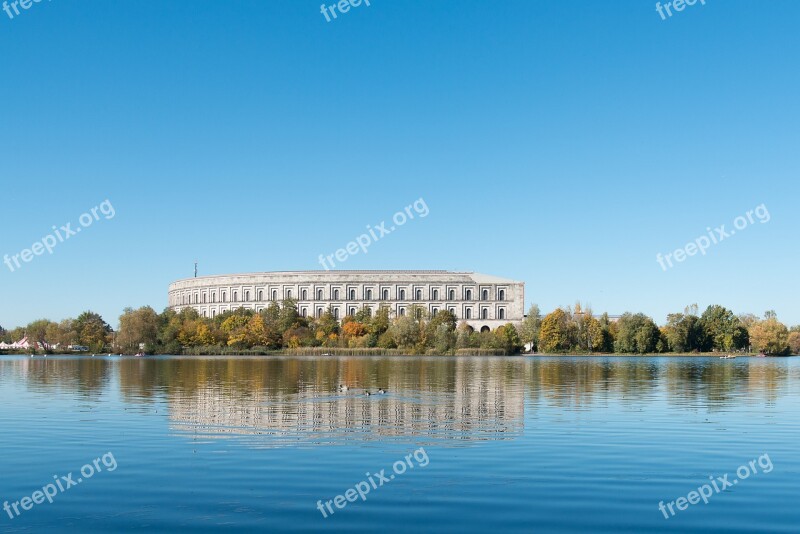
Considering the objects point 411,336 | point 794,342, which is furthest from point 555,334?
point 794,342

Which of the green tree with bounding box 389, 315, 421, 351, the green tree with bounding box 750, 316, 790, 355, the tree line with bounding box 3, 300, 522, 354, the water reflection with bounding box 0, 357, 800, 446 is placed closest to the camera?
the water reflection with bounding box 0, 357, 800, 446

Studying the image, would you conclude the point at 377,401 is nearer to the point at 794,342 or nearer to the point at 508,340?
the point at 508,340

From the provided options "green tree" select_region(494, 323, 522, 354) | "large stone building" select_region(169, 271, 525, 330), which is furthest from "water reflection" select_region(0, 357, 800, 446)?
"large stone building" select_region(169, 271, 525, 330)

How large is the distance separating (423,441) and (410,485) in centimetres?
505

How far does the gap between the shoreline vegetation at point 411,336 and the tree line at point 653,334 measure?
0.55 feet

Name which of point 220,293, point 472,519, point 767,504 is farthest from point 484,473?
point 220,293

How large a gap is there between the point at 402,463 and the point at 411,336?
102405 mm

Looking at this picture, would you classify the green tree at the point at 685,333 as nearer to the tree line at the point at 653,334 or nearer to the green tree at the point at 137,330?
the tree line at the point at 653,334

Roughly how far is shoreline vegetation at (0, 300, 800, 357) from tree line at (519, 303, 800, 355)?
0.55 ft

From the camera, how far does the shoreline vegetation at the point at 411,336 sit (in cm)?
11925

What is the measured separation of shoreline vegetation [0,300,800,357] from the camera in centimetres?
11925

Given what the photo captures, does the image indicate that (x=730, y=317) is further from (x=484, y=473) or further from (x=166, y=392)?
(x=484, y=473)

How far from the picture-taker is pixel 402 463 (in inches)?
632

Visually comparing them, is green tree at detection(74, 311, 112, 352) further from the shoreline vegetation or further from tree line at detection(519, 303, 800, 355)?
tree line at detection(519, 303, 800, 355)
